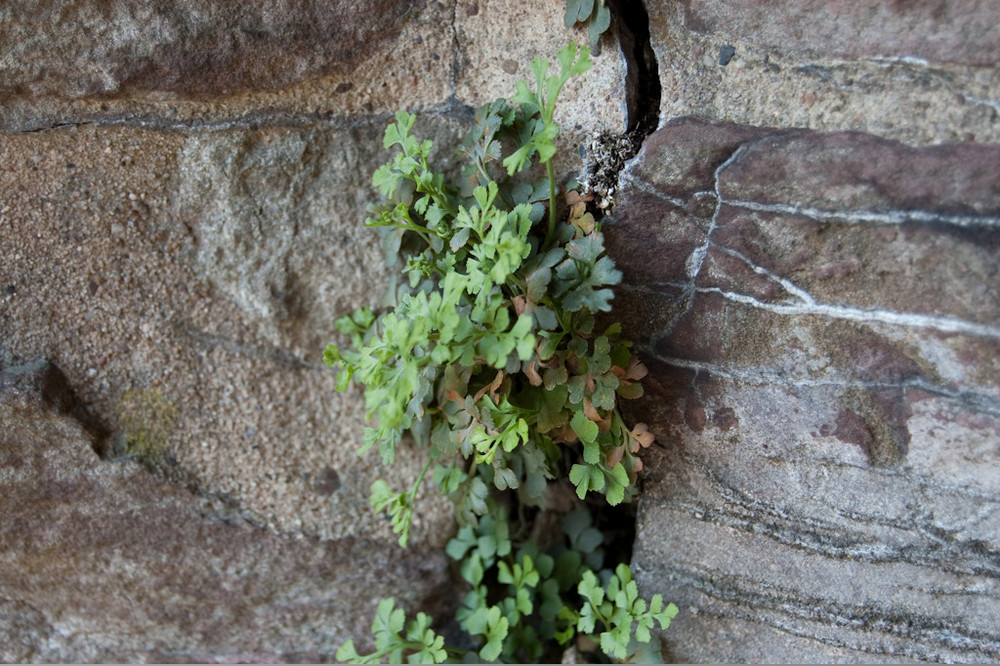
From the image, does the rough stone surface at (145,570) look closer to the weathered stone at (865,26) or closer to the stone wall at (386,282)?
the stone wall at (386,282)

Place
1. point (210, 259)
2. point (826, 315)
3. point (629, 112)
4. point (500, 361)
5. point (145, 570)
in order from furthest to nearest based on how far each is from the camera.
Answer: point (145, 570) < point (210, 259) < point (629, 112) < point (826, 315) < point (500, 361)

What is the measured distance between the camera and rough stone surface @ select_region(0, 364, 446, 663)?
1.71 meters

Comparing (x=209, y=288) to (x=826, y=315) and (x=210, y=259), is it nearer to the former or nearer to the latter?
(x=210, y=259)

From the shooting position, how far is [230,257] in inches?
67.4

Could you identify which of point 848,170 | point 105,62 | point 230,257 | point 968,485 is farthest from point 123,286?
point 968,485

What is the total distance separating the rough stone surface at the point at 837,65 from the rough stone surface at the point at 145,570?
1.26 meters

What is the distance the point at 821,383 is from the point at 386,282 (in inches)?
37.7

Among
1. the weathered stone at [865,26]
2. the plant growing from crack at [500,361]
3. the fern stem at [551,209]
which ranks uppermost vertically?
the weathered stone at [865,26]

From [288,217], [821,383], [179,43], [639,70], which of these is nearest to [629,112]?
[639,70]

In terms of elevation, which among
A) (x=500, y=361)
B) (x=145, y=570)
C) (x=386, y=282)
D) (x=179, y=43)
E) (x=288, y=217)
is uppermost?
(x=179, y=43)

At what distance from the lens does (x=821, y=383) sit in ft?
4.93

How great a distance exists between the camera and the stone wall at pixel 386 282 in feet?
4.51

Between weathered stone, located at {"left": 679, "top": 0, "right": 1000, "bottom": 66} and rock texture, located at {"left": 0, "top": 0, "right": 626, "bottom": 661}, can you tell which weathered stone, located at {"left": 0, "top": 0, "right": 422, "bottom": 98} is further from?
weathered stone, located at {"left": 679, "top": 0, "right": 1000, "bottom": 66}

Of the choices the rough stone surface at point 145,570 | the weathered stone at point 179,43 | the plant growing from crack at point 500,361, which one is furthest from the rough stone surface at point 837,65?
the rough stone surface at point 145,570
